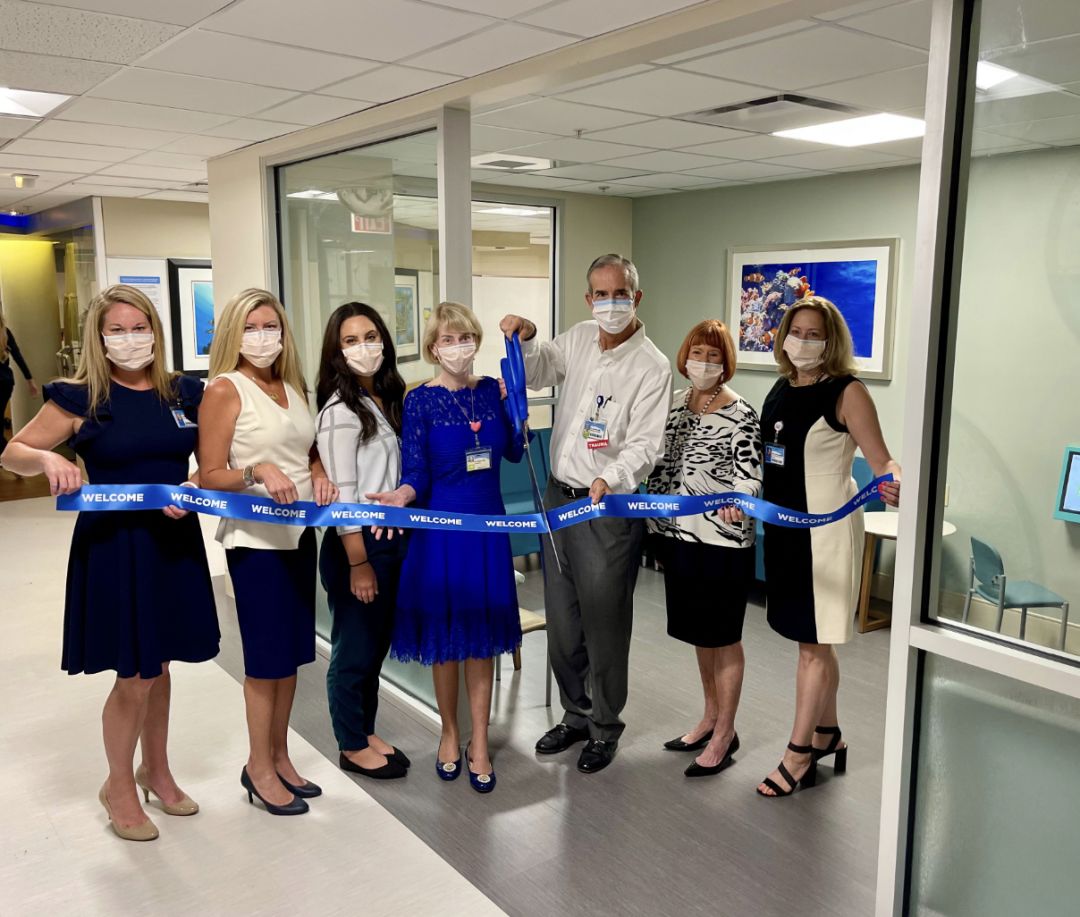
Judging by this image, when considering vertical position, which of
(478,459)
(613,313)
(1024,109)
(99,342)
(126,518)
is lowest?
(126,518)

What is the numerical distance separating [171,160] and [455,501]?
12.0 feet

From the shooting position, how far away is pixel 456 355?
3.16 meters

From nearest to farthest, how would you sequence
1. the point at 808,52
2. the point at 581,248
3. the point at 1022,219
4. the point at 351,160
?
the point at 1022,219, the point at 808,52, the point at 351,160, the point at 581,248

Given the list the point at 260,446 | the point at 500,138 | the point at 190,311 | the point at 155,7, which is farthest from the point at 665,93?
the point at 190,311

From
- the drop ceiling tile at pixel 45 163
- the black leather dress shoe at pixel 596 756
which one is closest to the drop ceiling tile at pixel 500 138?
the drop ceiling tile at pixel 45 163

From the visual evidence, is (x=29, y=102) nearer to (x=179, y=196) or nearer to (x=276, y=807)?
(x=276, y=807)

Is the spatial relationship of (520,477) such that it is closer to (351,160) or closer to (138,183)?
(351,160)

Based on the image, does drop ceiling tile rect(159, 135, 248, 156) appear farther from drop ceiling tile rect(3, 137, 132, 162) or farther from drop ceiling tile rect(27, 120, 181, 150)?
drop ceiling tile rect(3, 137, 132, 162)

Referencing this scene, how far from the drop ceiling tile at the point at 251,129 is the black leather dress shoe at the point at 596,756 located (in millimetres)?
3114

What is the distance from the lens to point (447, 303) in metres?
3.25

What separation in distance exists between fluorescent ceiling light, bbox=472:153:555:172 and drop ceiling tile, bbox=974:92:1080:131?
3545mm

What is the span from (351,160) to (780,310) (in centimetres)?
327

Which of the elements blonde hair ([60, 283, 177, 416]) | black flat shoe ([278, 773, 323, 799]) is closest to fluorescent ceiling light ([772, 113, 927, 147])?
blonde hair ([60, 283, 177, 416])

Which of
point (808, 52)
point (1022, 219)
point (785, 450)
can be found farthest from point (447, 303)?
point (1022, 219)
